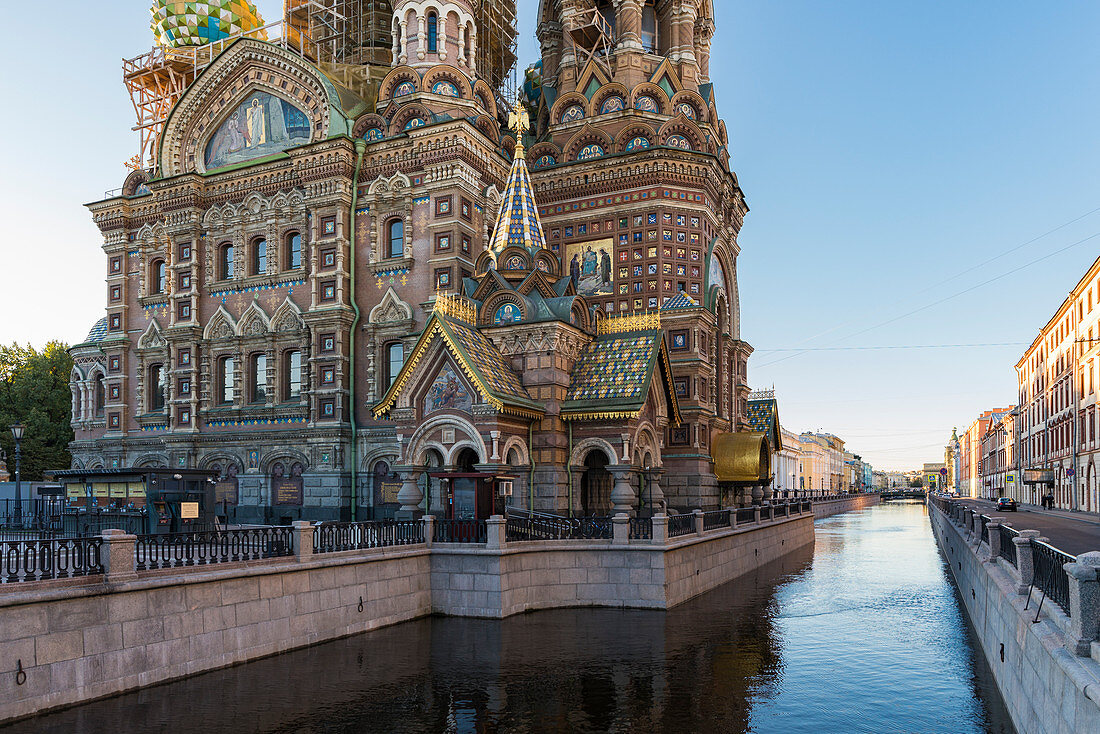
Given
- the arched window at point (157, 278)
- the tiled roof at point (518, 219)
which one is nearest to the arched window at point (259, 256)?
the arched window at point (157, 278)

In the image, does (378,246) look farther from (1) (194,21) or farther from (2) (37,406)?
(2) (37,406)

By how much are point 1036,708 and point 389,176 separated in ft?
103

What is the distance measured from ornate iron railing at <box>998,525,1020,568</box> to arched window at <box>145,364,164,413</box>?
3653 centimetres

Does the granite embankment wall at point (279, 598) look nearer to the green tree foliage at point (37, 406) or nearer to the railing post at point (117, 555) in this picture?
the railing post at point (117, 555)

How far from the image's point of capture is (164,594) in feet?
48.3

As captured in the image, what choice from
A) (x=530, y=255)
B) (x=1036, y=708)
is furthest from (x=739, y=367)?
(x=1036, y=708)

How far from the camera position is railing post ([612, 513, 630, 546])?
22.6m

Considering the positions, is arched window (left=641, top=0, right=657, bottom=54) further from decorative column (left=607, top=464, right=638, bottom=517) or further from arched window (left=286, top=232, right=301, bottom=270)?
decorative column (left=607, top=464, right=638, bottom=517)

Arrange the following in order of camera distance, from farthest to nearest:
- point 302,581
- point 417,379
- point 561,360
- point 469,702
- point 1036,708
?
1. point 561,360
2. point 417,379
3. point 302,581
4. point 469,702
5. point 1036,708

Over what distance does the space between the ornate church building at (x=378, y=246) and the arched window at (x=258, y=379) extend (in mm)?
93

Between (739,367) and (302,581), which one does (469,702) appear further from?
(739,367)

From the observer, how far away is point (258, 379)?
3800 cm

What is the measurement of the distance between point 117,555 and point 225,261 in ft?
91.6

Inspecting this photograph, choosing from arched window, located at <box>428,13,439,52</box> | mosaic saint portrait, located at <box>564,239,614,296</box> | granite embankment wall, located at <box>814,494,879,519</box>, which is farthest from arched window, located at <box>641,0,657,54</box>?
granite embankment wall, located at <box>814,494,879,519</box>
